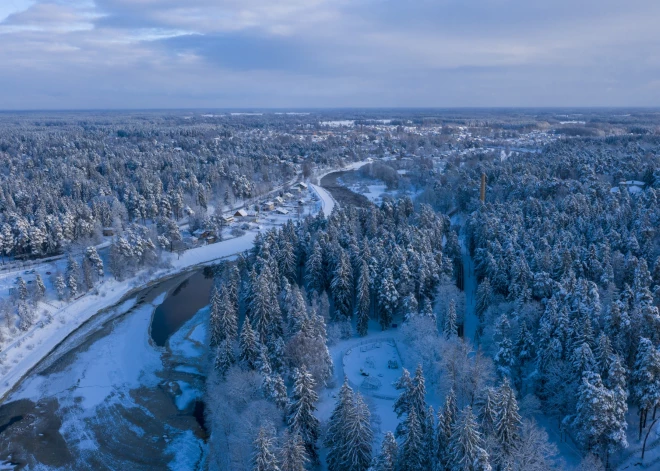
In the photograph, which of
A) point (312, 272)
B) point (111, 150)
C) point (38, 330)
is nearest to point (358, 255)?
point (312, 272)

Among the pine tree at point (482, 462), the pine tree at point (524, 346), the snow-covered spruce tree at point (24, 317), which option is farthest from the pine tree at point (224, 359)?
the snow-covered spruce tree at point (24, 317)

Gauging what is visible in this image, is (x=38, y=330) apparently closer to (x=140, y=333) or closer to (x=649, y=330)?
(x=140, y=333)

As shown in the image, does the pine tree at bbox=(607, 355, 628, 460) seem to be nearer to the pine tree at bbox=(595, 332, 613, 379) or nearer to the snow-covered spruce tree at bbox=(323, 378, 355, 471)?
the pine tree at bbox=(595, 332, 613, 379)

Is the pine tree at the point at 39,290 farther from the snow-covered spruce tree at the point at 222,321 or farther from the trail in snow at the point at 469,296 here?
the trail in snow at the point at 469,296

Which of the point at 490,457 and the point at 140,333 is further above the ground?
the point at 490,457

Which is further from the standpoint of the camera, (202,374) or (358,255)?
(358,255)

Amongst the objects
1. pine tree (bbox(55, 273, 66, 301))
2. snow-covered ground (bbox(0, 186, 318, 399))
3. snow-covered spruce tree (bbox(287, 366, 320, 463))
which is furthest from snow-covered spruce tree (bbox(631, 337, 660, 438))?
pine tree (bbox(55, 273, 66, 301))
